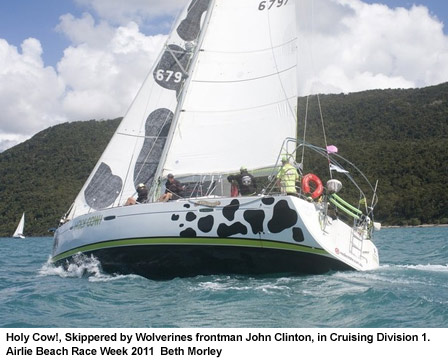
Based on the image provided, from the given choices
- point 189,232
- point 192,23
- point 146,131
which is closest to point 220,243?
point 189,232

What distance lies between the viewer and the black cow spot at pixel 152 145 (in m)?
→ 14.7

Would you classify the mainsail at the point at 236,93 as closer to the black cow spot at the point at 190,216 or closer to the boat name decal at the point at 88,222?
the boat name decal at the point at 88,222

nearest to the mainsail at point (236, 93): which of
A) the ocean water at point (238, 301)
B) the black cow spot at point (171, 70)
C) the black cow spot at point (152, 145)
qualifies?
the black cow spot at point (152, 145)

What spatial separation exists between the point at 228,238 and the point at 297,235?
4.09 ft

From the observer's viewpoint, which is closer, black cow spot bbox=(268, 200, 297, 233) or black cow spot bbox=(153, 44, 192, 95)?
black cow spot bbox=(268, 200, 297, 233)

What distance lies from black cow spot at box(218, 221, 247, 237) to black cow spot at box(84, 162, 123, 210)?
4492 millimetres

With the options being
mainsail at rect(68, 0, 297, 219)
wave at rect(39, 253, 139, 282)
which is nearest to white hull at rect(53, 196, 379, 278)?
wave at rect(39, 253, 139, 282)

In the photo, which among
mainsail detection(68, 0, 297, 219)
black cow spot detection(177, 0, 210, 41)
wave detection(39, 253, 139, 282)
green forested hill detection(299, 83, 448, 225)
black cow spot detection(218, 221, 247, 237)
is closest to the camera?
black cow spot detection(218, 221, 247, 237)

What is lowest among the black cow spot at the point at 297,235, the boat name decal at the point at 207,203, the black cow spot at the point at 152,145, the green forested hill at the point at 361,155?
the black cow spot at the point at 297,235

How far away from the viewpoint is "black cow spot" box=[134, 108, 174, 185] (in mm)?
14703

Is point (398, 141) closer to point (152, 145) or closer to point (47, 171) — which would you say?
point (47, 171)

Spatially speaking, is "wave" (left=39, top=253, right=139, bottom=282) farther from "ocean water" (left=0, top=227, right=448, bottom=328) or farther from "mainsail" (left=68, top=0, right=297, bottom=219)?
"mainsail" (left=68, top=0, right=297, bottom=219)

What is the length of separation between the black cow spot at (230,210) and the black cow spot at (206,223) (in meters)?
0.26
